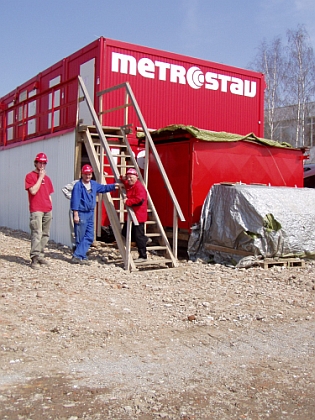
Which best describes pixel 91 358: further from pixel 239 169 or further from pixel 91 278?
pixel 239 169

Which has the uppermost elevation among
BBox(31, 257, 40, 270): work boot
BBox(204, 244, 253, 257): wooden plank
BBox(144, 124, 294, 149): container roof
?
BBox(144, 124, 294, 149): container roof

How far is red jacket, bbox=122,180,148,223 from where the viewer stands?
28.6 ft

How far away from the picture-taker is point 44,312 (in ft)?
19.4

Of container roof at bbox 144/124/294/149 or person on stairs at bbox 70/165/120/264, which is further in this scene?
container roof at bbox 144/124/294/149

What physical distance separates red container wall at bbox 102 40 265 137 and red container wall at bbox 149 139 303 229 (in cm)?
253

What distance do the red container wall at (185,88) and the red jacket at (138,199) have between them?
4375mm

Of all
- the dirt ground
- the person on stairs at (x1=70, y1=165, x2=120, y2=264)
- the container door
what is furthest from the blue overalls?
the container door

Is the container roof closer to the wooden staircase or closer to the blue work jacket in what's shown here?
the wooden staircase

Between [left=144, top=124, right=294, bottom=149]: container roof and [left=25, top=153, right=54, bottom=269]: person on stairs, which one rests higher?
[left=144, top=124, right=294, bottom=149]: container roof

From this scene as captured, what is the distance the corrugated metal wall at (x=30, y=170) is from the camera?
Result: 38.0 feet

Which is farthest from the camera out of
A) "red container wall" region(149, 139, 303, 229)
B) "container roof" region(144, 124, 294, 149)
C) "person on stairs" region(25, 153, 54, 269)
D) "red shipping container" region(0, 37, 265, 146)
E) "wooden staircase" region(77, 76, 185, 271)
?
"red shipping container" region(0, 37, 265, 146)

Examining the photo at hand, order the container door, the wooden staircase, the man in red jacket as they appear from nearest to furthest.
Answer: the man in red jacket → the wooden staircase → the container door

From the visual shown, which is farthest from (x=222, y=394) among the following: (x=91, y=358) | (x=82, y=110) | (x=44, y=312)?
(x=82, y=110)

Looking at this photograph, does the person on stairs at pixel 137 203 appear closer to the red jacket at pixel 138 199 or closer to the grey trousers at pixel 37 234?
the red jacket at pixel 138 199
